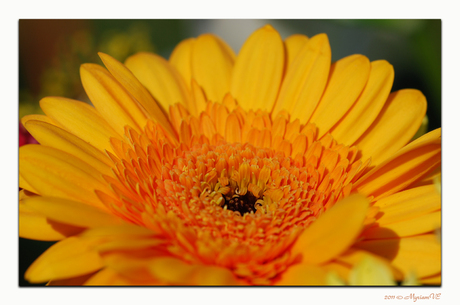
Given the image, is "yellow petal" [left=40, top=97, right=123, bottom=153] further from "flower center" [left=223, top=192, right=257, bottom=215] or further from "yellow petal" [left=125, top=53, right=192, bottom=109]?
"flower center" [left=223, top=192, right=257, bottom=215]

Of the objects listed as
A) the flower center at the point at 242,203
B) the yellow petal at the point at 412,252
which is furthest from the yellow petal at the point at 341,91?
the yellow petal at the point at 412,252

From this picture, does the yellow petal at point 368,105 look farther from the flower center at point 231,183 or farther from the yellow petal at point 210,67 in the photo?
the yellow petal at point 210,67

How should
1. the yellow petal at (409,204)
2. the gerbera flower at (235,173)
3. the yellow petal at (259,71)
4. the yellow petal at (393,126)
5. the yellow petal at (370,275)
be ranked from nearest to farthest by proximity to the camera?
the yellow petal at (370,275) → the gerbera flower at (235,173) → the yellow petal at (409,204) → the yellow petal at (393,126) → the yellow petal at (259,71)

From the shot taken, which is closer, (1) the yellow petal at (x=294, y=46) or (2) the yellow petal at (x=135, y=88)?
(2) the yellow petal at (x=135, y=88)

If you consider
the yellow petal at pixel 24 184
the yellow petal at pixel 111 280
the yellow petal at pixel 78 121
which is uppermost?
the yellow petal at pixel 78 121
